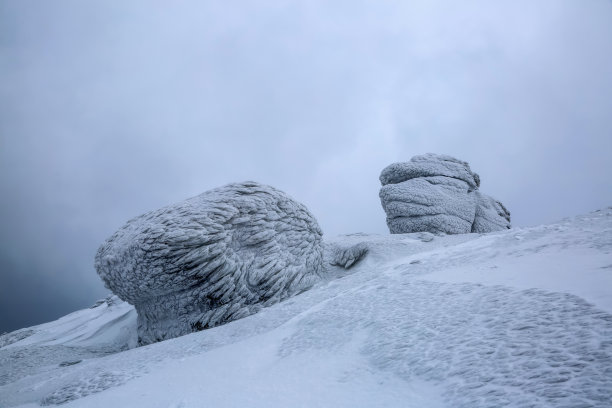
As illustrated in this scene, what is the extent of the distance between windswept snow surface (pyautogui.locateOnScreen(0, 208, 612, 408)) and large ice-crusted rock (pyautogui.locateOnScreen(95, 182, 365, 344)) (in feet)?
4.60

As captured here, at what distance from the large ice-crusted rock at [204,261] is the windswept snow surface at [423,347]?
1.40 m

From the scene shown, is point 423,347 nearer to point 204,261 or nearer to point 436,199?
point 204,261

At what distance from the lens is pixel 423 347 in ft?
7.11

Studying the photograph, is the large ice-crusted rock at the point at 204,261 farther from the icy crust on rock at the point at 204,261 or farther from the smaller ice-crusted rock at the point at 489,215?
the smaller ice-crusted rock at the point at 489,215

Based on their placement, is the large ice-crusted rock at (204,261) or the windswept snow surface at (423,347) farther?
the large ice-crusted rock at (204,261)

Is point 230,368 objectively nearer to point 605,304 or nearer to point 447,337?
point 447,337

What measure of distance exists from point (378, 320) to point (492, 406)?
143 cm

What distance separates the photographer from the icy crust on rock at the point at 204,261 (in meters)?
5.48

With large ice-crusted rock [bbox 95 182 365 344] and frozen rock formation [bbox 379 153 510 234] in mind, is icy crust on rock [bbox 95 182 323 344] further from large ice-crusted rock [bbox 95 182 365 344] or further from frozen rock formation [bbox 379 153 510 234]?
frozen rock formation [bbox 379 153 510 234]

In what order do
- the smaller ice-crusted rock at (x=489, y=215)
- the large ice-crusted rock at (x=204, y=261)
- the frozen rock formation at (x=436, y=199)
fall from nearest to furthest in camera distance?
the large ice-crusted rock at (x=204, y=261) < the frozen rock formation at (x=436, y=199) < the smaller ice-crusted rock at (x=489, y=215)

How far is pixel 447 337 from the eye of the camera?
7.18 feet

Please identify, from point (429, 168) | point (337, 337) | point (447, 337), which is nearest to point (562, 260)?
point (447, 337)

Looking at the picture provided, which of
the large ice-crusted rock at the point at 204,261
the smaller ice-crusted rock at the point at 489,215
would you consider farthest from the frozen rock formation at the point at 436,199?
the large ice-crusted rock at the point at 204,261

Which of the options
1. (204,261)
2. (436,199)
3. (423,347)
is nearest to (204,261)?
(204,261)
